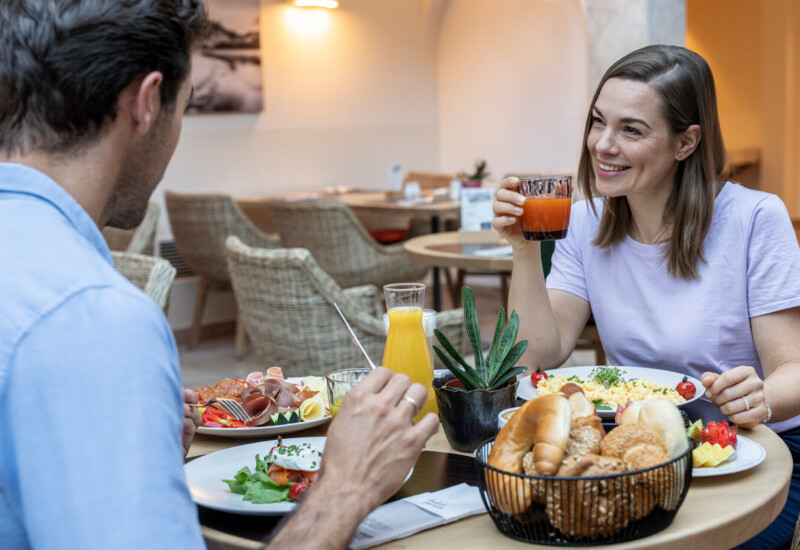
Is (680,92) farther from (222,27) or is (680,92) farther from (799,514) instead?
(222,27)

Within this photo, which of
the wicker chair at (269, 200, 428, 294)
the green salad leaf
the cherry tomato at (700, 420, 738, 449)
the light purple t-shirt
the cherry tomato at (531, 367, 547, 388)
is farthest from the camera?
the wicker chair at (269, 200, 428, 294)

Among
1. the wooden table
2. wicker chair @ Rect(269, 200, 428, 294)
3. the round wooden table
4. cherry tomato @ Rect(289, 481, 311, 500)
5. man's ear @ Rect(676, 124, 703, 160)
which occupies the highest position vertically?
man's ear @ Rect(676, 124, 703, 160)

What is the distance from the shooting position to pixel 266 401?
4.94 ft

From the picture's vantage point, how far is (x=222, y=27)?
21.2ft

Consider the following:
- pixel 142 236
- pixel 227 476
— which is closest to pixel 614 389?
pixel 227 476

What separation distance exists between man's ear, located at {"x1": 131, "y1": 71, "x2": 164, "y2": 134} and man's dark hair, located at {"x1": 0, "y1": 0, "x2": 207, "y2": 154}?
0.01 metres

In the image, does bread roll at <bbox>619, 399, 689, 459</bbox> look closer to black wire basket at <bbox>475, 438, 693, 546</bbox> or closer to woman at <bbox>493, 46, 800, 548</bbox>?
black wire basket at <bbox>475, 438, 693, 546</bbox>

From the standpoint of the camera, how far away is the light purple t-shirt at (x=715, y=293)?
178cm

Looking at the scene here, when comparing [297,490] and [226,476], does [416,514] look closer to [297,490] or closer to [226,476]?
[297,490]

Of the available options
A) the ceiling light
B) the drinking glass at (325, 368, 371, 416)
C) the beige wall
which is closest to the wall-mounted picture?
the ceiling light

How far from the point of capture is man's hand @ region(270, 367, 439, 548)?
0.95m

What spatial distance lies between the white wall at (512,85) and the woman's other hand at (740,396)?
239 inches

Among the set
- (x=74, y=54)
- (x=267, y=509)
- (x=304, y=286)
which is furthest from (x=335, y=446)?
A: (x=304, y=286)

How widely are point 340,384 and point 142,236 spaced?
369 centimetres
